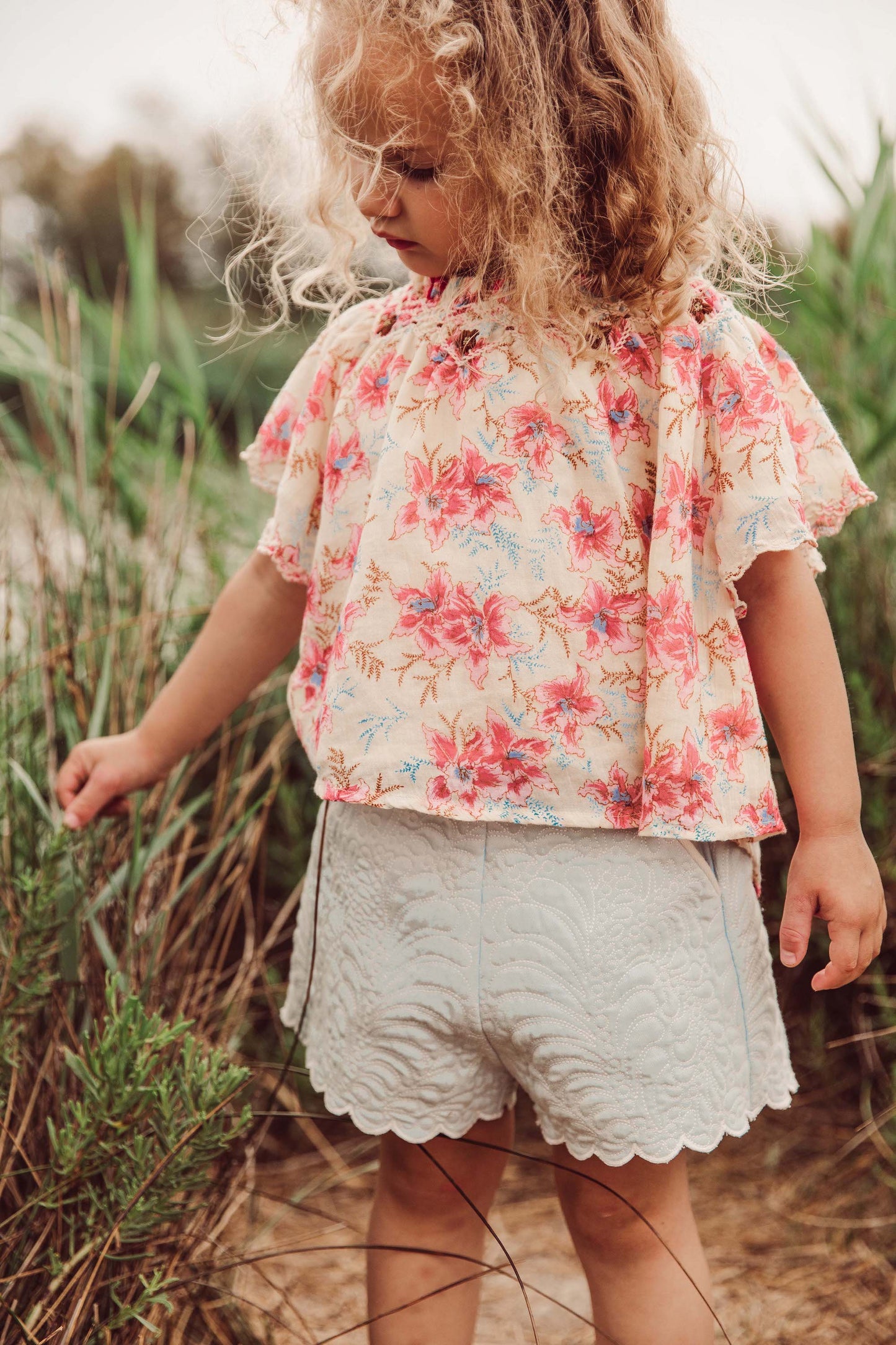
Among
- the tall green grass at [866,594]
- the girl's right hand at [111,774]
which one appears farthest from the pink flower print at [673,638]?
the tall green grass at [866,594]

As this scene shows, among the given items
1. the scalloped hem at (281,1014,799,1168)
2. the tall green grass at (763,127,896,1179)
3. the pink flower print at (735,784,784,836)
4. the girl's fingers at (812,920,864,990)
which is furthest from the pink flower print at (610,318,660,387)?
the tall green grass at (763,127,896,1179)

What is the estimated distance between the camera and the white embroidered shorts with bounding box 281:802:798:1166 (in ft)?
2.79

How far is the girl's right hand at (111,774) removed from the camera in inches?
44.4

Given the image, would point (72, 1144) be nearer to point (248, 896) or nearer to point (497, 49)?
point (248, 896)

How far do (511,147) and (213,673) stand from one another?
0.53 metres

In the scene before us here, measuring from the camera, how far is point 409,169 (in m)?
0.85

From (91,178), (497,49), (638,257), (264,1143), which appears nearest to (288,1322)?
(264,1143)

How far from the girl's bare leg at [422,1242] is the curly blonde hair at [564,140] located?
2.27ft

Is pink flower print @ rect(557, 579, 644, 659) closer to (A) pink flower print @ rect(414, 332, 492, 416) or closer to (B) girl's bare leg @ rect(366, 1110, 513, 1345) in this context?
(A) pink flower print @ rect(414, 332, 492, 416)

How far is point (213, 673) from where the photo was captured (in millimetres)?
1099

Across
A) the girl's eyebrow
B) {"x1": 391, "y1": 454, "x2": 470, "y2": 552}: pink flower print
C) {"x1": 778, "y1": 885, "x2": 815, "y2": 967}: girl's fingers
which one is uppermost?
the girl's eyebrow

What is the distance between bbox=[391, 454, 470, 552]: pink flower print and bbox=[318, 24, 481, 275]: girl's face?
6.4 inches

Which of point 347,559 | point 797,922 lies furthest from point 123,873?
point 797,922

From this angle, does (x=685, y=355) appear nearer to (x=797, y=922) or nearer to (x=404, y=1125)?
(x=797, y=922)
